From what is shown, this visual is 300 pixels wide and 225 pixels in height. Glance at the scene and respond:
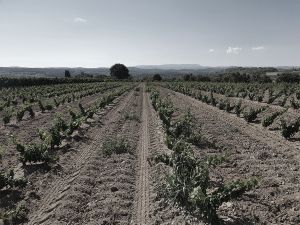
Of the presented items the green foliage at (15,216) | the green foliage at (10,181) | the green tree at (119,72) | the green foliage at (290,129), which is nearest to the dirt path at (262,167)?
the green foliage at (290,129)

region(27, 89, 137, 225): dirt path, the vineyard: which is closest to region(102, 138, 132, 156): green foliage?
the vineyard

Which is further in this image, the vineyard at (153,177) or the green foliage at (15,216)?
the green foliage at (15,216)

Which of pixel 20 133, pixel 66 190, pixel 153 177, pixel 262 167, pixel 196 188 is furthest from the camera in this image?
pixel 20 133

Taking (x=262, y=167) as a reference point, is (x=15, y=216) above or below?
below

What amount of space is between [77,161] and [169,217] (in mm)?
5598

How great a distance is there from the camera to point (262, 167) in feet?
36.6

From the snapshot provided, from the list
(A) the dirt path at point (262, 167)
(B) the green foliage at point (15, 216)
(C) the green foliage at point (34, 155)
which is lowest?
(B) the green foliage at point (15, 216)

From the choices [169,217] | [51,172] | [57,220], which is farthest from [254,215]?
[51,172]

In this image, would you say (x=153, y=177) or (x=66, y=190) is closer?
(x=66, y=190)

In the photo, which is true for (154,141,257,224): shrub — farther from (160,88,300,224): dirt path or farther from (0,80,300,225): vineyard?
(160,88,300,224): dirt path

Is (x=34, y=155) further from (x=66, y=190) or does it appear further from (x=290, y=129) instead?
(x=290, y=129)

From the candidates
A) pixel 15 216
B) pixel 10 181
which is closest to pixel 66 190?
pixel 10 181

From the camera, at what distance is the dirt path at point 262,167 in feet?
26.5

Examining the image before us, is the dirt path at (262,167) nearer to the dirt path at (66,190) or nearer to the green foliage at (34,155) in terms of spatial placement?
the dirt path at (66,190)
